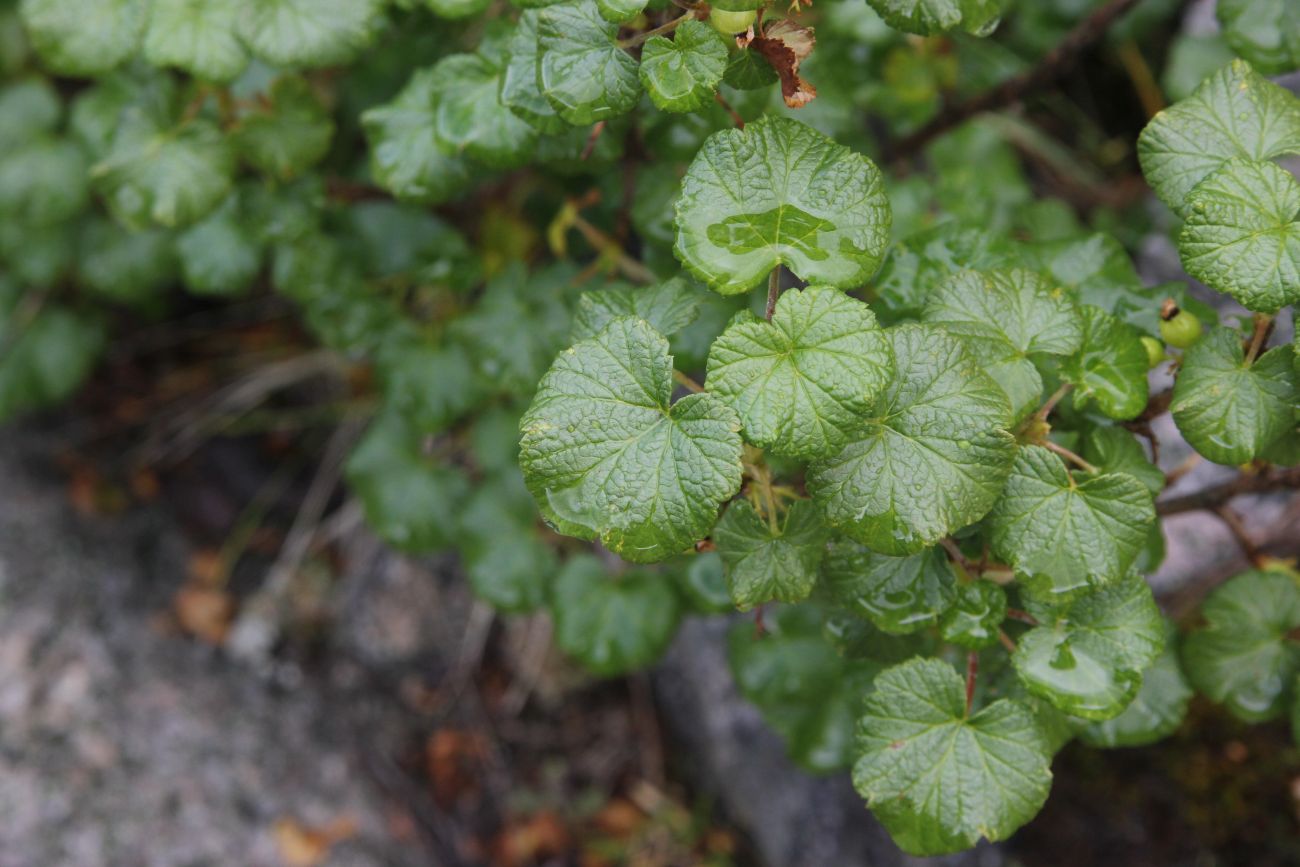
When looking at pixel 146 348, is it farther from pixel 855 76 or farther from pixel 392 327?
pixel 855 76

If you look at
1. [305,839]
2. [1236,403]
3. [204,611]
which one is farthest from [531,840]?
[1236,403]

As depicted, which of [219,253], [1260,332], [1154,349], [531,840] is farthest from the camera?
[531,840]

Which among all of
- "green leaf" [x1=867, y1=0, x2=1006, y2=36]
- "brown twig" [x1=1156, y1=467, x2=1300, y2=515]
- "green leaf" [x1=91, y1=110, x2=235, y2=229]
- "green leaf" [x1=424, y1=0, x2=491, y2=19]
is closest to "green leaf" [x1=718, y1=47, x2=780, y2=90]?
"green leaf" [x1=867, y1=0, x2=1006, y2=36]

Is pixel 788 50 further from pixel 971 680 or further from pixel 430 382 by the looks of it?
pixel 430 382

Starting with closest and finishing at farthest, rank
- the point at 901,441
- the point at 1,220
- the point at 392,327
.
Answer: the point at 901,441 < the point at 392,327 < the point at 1,220

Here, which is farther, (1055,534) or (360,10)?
(360,10)

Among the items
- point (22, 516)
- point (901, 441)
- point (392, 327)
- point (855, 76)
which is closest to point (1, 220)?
point (22, 516)
